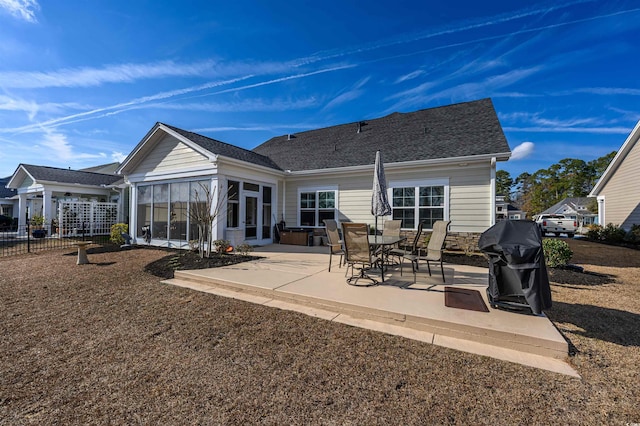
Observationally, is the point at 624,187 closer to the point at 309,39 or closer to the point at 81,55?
the point at 309,39

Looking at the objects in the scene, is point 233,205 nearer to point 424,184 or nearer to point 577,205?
point 424,184

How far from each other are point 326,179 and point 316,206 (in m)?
1.27

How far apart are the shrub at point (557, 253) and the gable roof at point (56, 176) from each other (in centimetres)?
2297

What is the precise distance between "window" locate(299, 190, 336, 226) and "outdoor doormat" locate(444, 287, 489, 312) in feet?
22.6

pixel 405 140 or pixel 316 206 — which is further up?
pixel 405 140

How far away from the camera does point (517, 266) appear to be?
3170 mm

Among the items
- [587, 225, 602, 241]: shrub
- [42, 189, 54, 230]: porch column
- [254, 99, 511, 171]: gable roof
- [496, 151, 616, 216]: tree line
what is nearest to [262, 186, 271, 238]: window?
[254, 99, 511, 171]: gable roof

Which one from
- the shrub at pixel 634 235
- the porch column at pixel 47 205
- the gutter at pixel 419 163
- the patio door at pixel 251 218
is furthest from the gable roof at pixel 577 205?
the porch column at pixel 47 205

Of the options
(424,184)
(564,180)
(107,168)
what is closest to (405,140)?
(424,184)

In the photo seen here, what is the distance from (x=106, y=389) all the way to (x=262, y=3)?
34.7 ft

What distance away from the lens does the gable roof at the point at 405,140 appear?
29.7ft

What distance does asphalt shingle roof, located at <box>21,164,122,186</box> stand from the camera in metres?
15.3

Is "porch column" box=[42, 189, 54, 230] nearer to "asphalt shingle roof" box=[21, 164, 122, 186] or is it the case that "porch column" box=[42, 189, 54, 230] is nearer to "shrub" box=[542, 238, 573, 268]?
"asphalt shingle roof" box=[21, 164, 122, 186]

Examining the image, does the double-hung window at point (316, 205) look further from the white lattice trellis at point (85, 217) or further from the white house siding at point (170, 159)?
the white lattice trellis at point (85, 217)
